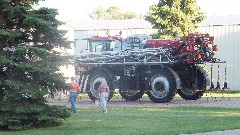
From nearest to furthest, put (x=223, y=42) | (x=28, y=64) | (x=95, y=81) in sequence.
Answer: (x=28, y=64), (x=95, y=81), (x=223, y=42)

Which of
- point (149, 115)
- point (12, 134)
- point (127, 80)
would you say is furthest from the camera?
point (127, 80)

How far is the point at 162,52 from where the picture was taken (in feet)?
87.2

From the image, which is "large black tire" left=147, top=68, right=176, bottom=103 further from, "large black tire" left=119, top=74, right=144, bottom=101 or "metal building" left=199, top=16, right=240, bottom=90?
"metal building" left=199, top=16, right=240, bottom=90

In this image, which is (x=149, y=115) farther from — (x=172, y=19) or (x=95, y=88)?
(x=172, y=19)

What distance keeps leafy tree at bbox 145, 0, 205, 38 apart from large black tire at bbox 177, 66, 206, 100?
9.54m

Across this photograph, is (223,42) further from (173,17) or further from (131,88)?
(131,88)

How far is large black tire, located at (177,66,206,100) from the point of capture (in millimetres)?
27922

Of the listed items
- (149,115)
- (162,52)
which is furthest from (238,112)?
(162,52)

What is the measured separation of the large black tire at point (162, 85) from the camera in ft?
86.0

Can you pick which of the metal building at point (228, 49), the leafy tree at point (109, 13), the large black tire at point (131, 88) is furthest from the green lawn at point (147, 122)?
the leafy tree at point (109, 13)

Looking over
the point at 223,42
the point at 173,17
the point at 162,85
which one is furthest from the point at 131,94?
the point at 223,42

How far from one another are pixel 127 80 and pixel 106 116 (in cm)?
823

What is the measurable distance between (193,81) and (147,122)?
1090cm

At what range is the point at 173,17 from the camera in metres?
38.5
